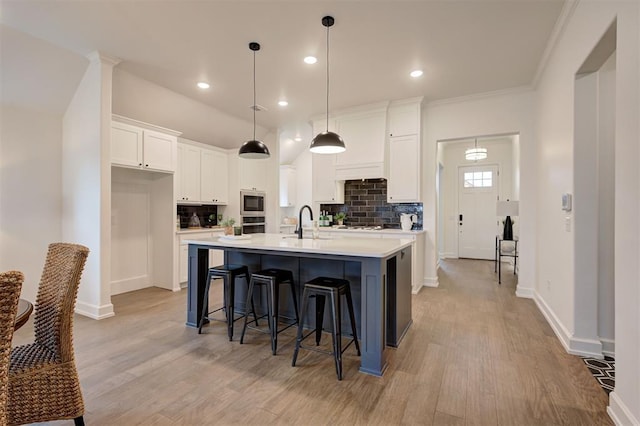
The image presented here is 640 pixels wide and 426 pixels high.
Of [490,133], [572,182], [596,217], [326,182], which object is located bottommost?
[596,217]

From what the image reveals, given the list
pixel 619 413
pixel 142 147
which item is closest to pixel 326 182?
pixel 142 147

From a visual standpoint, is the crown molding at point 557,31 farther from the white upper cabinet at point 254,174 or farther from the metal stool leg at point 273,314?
the white upper cabinet at point 254,174

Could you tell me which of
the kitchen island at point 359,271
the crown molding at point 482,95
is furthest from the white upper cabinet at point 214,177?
the crown molding at point 482,95

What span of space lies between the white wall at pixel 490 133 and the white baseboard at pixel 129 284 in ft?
14.5

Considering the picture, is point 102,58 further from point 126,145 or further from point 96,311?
point 96,311

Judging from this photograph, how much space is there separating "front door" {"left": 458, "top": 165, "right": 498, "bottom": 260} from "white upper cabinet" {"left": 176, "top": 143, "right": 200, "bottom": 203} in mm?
6080

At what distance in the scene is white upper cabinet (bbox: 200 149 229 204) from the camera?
5297 millimetres

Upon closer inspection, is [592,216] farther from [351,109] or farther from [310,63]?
[351,109]

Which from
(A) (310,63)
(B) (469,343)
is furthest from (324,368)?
(A) (310,63)

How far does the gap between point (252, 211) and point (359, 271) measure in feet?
11.8

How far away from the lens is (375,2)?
256cm

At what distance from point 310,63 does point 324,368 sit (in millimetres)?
3148

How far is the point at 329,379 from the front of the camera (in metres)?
2.20

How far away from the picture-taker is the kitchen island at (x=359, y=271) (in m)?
2.27
